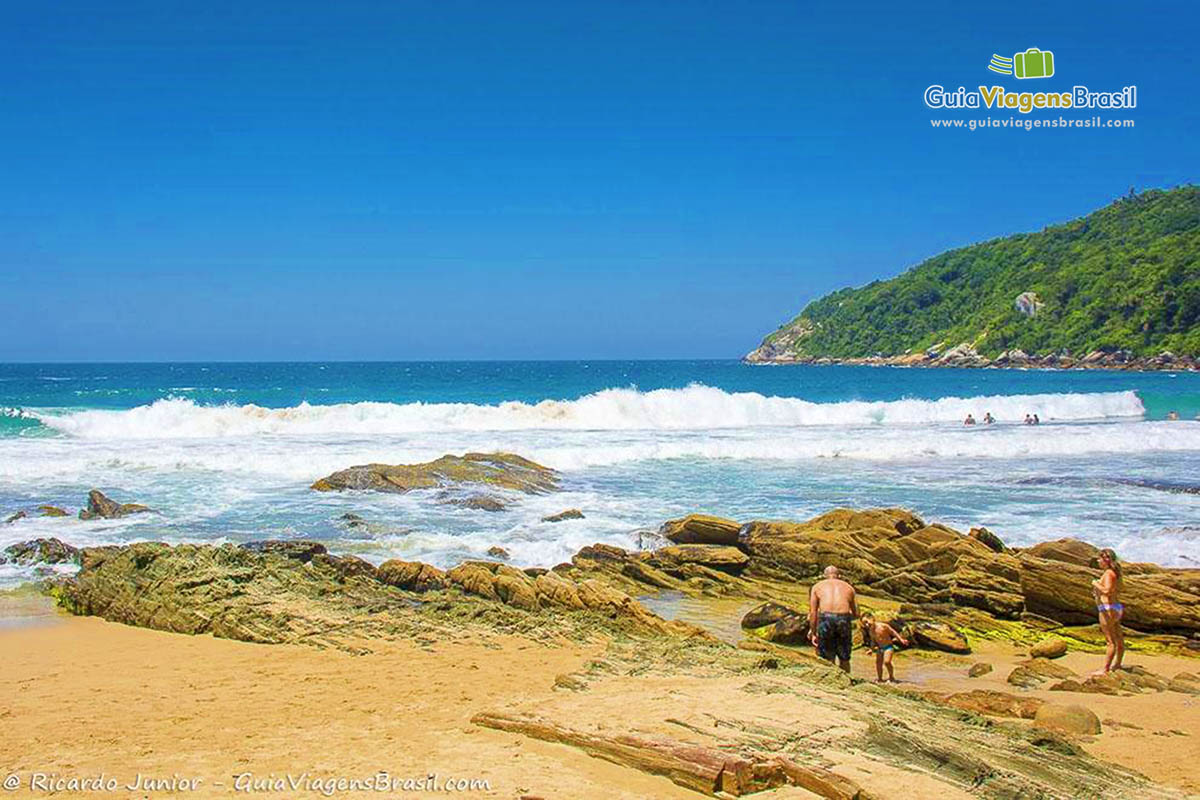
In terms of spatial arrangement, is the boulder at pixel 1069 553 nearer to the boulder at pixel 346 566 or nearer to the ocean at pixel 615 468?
the ocean at pixel 615 468

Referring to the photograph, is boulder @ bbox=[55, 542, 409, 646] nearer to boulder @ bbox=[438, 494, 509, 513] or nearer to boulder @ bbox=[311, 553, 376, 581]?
boulder @ bbox=[311, 553, 376, 581]

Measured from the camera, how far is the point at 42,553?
1411 cm

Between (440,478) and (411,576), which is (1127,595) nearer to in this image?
(411,576)

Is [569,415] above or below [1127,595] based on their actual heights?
above

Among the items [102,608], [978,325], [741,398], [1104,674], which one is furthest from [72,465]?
[978,325]

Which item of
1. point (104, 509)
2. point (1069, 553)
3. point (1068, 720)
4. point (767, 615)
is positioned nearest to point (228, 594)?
point (767, 615)

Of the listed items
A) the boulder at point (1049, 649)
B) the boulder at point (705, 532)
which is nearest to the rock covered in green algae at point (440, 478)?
the boulder at point (705, 532)

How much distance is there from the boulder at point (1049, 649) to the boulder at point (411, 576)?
7781 mm

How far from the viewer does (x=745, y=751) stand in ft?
19.1

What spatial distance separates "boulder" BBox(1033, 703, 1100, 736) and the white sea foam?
32.0 metres

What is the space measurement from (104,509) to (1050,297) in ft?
382

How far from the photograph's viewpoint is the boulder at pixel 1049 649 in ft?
34.6

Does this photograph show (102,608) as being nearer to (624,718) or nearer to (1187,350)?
(624,718)

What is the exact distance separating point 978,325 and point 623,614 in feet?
399
